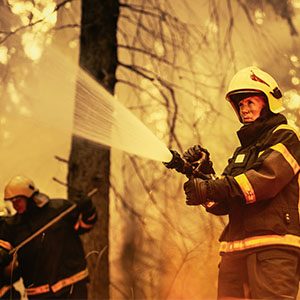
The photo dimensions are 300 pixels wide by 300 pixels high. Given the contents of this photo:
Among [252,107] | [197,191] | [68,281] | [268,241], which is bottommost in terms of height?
[68,281]

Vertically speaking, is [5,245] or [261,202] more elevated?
→ [261,202]

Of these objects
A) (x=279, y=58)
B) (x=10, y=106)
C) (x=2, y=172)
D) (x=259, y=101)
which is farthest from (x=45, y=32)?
(x=259, y=101)

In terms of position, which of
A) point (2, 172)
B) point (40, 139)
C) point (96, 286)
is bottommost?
point (96, 286)

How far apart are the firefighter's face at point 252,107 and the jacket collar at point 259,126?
50mm

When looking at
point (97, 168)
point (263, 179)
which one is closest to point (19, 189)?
point (97, 168)

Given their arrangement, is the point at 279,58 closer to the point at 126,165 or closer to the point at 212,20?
the point at 212,20

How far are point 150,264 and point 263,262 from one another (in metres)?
3.39

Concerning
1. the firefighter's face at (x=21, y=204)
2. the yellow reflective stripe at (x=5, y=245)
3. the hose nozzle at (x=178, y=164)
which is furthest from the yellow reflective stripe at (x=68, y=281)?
the hose nozzle at (x=178, y=164)

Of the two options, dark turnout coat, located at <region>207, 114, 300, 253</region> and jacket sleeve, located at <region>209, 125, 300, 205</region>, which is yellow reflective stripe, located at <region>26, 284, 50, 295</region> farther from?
jacket sleeve, located at <region>209, 125, 300, 205</region>

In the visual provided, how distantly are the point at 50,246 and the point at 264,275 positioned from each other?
2.41m

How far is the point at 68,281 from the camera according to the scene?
4254 mm

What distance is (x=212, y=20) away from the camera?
592 centimetres

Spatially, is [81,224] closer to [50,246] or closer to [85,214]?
[85,214]

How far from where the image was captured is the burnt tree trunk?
497cm
